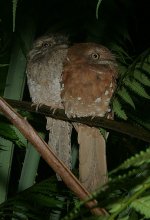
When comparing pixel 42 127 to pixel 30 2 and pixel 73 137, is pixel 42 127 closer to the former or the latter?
pixel 73 137

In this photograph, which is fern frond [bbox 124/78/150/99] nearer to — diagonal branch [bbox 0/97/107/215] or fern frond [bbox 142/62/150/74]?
fern frond [bbox 142/62/150/74]

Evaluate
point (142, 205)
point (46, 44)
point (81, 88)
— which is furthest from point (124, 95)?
point (142, 205)

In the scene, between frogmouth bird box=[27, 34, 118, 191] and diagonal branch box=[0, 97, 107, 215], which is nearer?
diagonal branch box=[0, 97, 107, 215]

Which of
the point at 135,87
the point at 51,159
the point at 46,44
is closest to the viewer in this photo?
the point at 51,159

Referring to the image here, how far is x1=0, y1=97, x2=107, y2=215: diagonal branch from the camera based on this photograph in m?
0.77

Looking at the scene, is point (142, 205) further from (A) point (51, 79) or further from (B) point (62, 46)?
(B) point (62, 46)

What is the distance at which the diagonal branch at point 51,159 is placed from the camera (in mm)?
770

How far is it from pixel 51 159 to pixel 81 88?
1.29 meters

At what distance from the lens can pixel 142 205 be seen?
532mm

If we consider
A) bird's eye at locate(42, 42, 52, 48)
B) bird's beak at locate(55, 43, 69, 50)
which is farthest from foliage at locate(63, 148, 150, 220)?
bird's eye at locate(42, 42, 52, 48)

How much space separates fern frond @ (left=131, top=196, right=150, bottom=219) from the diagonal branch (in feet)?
0.37

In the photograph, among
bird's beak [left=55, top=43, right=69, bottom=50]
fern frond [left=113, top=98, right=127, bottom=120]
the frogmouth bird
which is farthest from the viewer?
bird's beak [left=55, top=43, right=69, bottom=50]

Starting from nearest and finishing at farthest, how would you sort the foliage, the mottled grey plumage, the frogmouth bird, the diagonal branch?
the foliage → the diagonal branch → the frogmouth bird → the mottled grey plumage

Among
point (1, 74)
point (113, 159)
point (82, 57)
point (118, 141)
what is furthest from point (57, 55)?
point (113, 159)
